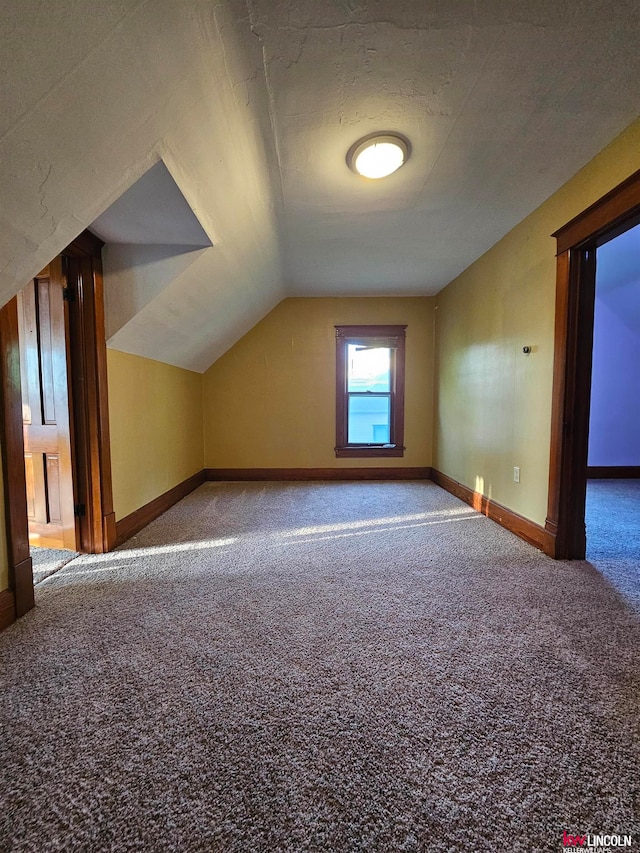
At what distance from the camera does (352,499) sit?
3.67m

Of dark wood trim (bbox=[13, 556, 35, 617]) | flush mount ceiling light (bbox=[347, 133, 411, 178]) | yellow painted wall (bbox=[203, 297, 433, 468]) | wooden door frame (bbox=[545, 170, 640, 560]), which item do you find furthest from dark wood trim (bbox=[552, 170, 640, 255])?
dark wood trim (bbox=[13, 556, 35, 617])

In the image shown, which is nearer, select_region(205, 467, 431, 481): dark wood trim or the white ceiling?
the white ceiling

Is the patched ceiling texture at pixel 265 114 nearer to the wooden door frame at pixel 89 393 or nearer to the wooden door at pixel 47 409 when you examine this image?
the wooden door frame at pixel 89 393

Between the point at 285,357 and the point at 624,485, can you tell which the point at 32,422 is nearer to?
the point at 285,357

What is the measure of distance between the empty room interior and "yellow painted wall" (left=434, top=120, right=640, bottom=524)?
1.1 inches

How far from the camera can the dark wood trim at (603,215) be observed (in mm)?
1674

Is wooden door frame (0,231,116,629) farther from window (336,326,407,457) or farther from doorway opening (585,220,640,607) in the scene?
doorway opening (585,220,640,607)

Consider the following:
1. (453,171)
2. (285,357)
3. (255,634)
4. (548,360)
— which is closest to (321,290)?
(285,357)

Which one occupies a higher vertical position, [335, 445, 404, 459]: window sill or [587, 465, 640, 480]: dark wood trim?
[335, 445, 404, 459]: window sill

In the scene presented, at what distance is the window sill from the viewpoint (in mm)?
4586

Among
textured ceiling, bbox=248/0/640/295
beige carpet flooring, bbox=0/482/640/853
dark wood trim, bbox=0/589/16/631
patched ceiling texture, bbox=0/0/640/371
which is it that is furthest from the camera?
dark wood trim, bbox=0/589/16/631

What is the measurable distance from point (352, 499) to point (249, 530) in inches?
50.9

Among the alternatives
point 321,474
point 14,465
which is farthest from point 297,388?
point 14,465

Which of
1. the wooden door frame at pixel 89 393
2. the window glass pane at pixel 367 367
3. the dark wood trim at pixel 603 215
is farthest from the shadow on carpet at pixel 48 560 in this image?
the dark wood trim at pixel 603 215
